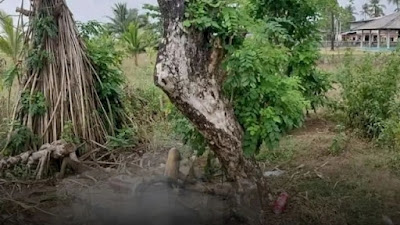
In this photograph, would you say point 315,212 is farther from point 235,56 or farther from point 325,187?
point 235,56

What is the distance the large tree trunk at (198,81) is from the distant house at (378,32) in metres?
2.33

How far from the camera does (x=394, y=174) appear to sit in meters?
2.65

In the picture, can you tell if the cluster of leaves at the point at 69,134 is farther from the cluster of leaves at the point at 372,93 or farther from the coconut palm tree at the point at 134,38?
the coconut palm tree at the point at 134,38

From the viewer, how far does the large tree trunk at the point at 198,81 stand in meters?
1.77

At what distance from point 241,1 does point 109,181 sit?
1.25 metres

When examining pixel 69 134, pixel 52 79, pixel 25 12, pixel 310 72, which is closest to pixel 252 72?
pixel 69 134

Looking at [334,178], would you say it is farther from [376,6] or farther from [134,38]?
[134,38]

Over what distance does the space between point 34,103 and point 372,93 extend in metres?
2.33

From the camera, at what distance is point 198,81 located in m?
1.83

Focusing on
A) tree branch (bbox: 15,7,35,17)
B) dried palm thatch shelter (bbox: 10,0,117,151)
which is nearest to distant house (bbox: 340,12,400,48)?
dried palm thatch shelter (bbox: 10,0,117,151)

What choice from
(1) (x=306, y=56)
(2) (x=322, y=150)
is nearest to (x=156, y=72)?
(2) (x=322, y=150)

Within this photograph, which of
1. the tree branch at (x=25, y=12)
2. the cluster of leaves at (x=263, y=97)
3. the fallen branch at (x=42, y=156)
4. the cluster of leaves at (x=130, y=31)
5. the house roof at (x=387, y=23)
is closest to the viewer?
the cluster of leaves at (x=263, y=97)

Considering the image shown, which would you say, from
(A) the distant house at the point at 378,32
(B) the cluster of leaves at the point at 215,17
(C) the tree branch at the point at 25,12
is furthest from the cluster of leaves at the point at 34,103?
(A) the distant house at the point at 378,32

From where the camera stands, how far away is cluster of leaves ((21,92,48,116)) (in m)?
2.90
